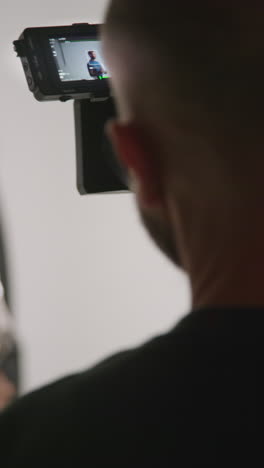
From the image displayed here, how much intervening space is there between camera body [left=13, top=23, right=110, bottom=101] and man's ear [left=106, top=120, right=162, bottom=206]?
48 cm

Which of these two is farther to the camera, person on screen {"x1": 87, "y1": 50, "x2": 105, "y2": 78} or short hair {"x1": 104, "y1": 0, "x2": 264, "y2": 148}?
person on screen {"x1": 87, "y1": 50, "x2": 105, "y2": 78}

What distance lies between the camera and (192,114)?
1.61ft

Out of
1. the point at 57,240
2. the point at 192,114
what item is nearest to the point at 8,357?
the point at 192,114

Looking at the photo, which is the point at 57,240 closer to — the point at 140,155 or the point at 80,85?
the point at 80,85

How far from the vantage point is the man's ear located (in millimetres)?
516

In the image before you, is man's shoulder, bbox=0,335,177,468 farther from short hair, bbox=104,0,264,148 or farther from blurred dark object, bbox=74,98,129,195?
blurred dark object, bbox=74,98,129,195

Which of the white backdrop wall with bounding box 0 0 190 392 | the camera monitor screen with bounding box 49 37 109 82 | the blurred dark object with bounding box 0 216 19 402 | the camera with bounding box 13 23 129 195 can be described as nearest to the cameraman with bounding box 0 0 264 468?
the blurred dark object with bounding box 0 216 19 402

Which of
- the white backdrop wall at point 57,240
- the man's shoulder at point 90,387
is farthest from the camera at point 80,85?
the white backdrop wall at point 57,240

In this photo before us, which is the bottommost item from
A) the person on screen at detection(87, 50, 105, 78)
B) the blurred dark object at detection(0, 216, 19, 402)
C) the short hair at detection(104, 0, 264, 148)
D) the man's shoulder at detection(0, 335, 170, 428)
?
the blurred dark object at detection(0, 216, 19, 402)

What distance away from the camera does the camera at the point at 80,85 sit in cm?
94

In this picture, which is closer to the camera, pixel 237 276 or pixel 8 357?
pixel 237 276

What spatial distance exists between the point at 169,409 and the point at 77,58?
69cm

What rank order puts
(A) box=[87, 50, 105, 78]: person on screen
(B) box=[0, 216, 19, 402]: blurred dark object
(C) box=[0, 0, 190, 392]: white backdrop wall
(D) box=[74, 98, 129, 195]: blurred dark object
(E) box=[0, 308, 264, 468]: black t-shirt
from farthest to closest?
(C) box=[0, 0, 190, 392]: white backdrop wall
(A) box=[87, 50, 105, 78]: person on screen
(D) box=[74, 98, 129, 195]: blurred dark object
(B) box=[0, 216, 19, 402]: blurred dark object
(E) box=[0, 308, 264, 468]: black t-shirt

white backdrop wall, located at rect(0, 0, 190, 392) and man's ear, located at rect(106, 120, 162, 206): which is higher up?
man's ear, located at rect(106, 120, 162, 206)
